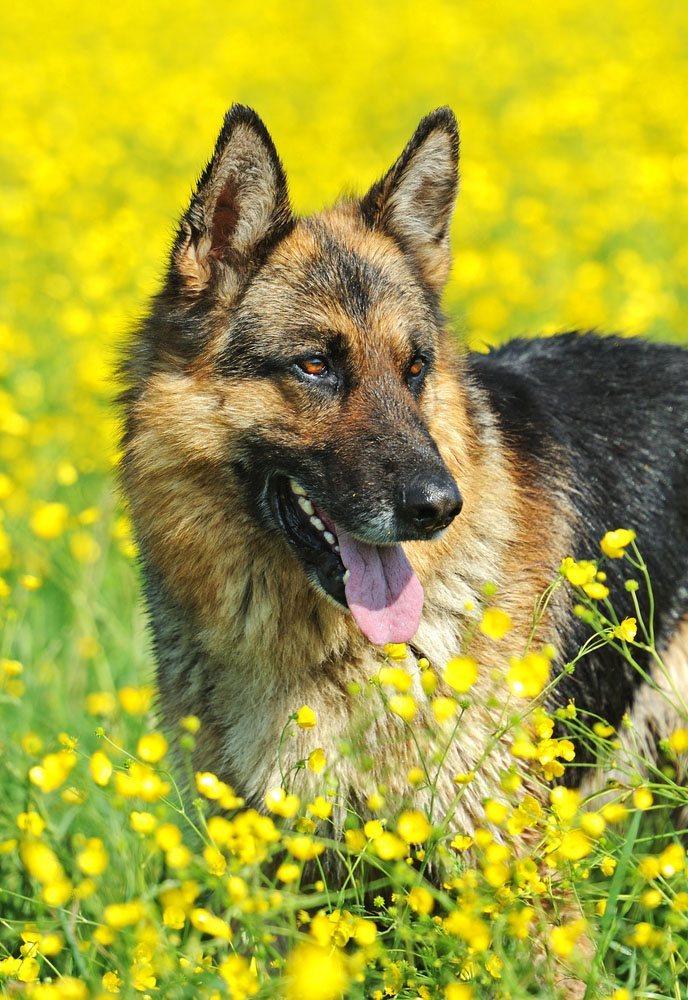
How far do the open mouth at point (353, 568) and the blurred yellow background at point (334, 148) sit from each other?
0.93m

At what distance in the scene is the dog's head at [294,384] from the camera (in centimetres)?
321

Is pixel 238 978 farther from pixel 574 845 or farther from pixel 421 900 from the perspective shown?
pixel 574 845

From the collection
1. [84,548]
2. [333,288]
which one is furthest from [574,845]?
[84,548]

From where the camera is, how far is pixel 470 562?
3.53 m

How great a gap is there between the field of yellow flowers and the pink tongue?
0.88 feet

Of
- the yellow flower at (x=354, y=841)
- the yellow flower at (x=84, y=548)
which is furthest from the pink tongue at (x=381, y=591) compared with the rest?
the yellow flower at (x=84, y=548)

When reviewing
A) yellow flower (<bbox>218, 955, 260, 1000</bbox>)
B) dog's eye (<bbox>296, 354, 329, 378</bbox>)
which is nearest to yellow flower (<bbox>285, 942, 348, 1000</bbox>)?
yellow flower (<bbox>218, 955, 260, 1000</bbox>)

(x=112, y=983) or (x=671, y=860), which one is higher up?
(x=671, y=860)

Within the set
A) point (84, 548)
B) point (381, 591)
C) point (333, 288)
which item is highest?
point (333, 288)

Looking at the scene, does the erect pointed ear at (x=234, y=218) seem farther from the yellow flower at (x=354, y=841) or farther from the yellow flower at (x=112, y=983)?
the yellow flower at (x=112, y=983)

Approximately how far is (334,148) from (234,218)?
7973mm

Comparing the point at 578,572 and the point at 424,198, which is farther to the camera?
the point at 424,198

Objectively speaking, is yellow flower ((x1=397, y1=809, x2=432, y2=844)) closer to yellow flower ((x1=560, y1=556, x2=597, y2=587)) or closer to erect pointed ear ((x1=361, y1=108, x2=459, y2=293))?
yellow flower ((x1=560, y1=556, x2=597, y2=587))

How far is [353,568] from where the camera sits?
3.28 meters
